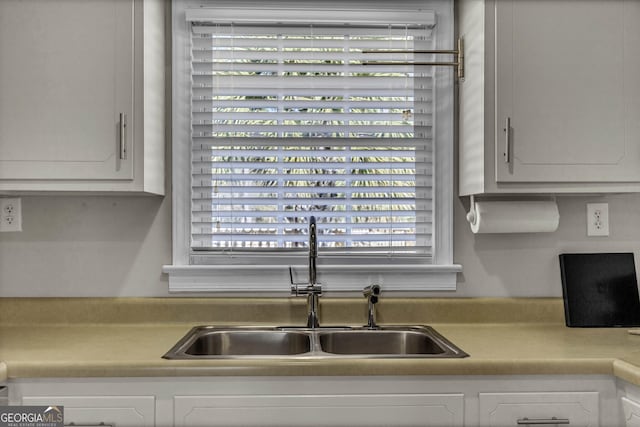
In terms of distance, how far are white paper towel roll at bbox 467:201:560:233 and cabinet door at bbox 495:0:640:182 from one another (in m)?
0.20

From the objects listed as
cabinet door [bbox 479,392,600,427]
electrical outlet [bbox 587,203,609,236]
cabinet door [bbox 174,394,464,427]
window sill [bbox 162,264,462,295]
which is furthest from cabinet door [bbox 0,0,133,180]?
electrical outlet [bbox 587,203,609,236]

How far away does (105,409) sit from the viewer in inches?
57.8

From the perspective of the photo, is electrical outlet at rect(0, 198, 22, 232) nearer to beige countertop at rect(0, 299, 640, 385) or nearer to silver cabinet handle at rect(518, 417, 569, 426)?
beige countertop at rect(0, 299, 640, 385)

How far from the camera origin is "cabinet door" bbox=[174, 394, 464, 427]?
4.83 ft

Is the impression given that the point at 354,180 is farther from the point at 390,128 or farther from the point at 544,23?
the point at 544,23

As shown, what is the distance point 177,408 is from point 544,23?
167cm

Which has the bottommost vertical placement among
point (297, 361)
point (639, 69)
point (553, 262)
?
point (297, 361)

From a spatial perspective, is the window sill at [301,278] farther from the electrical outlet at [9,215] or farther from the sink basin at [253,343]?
the electrical outlet at [9,215]

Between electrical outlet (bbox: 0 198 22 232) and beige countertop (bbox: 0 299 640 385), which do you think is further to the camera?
electrical outlet (bbox: 0 198 22 232)

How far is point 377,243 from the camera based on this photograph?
7.09 feet

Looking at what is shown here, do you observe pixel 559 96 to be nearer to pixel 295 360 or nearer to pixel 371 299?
pixel 371 299

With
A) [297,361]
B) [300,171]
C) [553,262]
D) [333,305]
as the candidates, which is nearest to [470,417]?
[297,361]

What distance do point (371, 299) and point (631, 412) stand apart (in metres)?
0.85

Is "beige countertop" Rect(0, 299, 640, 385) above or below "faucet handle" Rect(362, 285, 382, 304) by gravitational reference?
below
